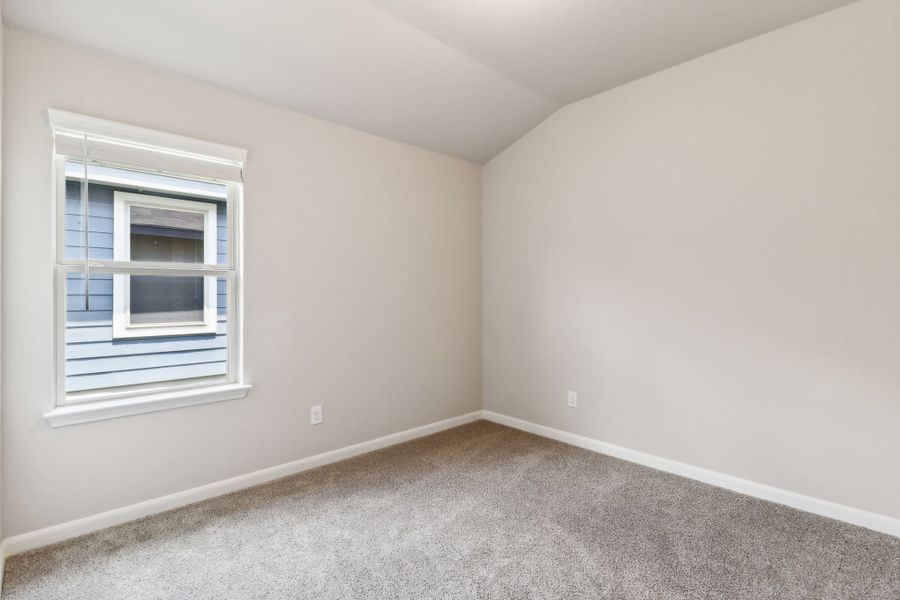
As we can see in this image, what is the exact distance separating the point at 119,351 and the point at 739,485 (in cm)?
343

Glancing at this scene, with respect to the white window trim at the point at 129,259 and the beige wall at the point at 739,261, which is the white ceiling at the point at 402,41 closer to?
the beige wall at the point at 739,261

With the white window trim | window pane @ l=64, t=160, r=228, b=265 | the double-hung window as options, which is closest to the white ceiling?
the double-hung window

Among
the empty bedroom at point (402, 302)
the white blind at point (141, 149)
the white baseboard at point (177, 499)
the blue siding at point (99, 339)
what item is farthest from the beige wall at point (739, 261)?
the blue siding at point (99, 339)

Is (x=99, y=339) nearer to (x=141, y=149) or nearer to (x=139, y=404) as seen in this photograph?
(x=139, y=404)

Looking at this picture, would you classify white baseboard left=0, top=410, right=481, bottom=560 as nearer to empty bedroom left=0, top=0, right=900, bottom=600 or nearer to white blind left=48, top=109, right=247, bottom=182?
empty bedroom left=0, top=0, right=900, bottom=600

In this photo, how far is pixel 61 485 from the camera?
2.09 metres

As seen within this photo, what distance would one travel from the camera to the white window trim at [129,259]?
7.55ft

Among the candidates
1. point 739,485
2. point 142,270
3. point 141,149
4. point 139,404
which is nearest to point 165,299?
point 142,270

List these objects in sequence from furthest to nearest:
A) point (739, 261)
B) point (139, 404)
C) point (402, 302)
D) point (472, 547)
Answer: point (402, 302)
point (739, 261)
point (139, 404)
point (472, 547)

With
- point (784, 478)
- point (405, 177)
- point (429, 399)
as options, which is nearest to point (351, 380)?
point (429, 399)

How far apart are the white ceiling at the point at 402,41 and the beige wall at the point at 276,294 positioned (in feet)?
0.55

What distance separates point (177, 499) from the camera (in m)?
2.39

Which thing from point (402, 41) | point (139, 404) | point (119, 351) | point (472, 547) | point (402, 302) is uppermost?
point (402, 41)

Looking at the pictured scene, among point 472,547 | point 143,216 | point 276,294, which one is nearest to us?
point 472,547
